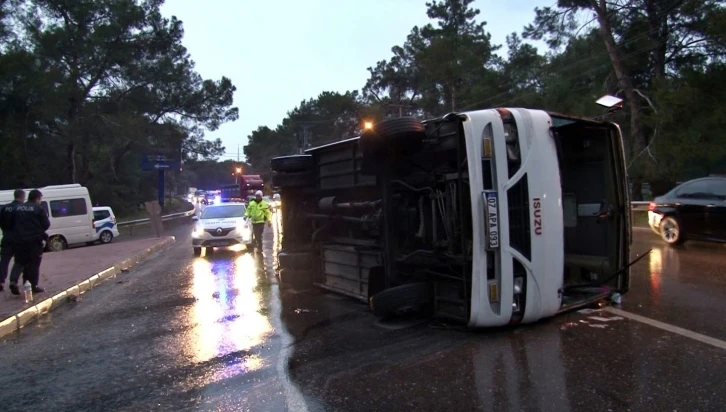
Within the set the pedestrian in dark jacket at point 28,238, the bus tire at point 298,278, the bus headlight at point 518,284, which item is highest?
the pedestrian in dark jacket at point 28,238

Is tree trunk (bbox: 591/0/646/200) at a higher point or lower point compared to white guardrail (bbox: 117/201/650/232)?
higher

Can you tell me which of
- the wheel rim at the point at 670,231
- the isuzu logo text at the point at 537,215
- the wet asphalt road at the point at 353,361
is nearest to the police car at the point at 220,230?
the wet asphalt road at the point at 353,361

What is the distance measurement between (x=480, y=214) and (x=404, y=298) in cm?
131

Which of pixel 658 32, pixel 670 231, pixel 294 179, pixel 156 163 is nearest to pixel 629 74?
pixel 658 32

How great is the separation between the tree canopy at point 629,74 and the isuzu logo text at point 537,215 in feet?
65.1

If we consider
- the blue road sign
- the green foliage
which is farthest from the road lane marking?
the blue road sign

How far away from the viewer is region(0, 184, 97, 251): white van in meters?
→ 20.6

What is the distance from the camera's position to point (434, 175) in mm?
5750

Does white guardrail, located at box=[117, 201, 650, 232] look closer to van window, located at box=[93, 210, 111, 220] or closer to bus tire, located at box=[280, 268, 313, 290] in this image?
bus tire, located at box=[280, 268, 313, 290]

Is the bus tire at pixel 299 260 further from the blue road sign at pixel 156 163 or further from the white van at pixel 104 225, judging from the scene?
the blue road sign at pixel 156 163

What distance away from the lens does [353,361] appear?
4.99 metres

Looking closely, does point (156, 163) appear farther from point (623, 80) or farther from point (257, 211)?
point (623, 80)

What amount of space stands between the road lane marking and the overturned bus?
0.28m

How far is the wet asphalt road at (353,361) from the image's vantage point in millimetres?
4062
